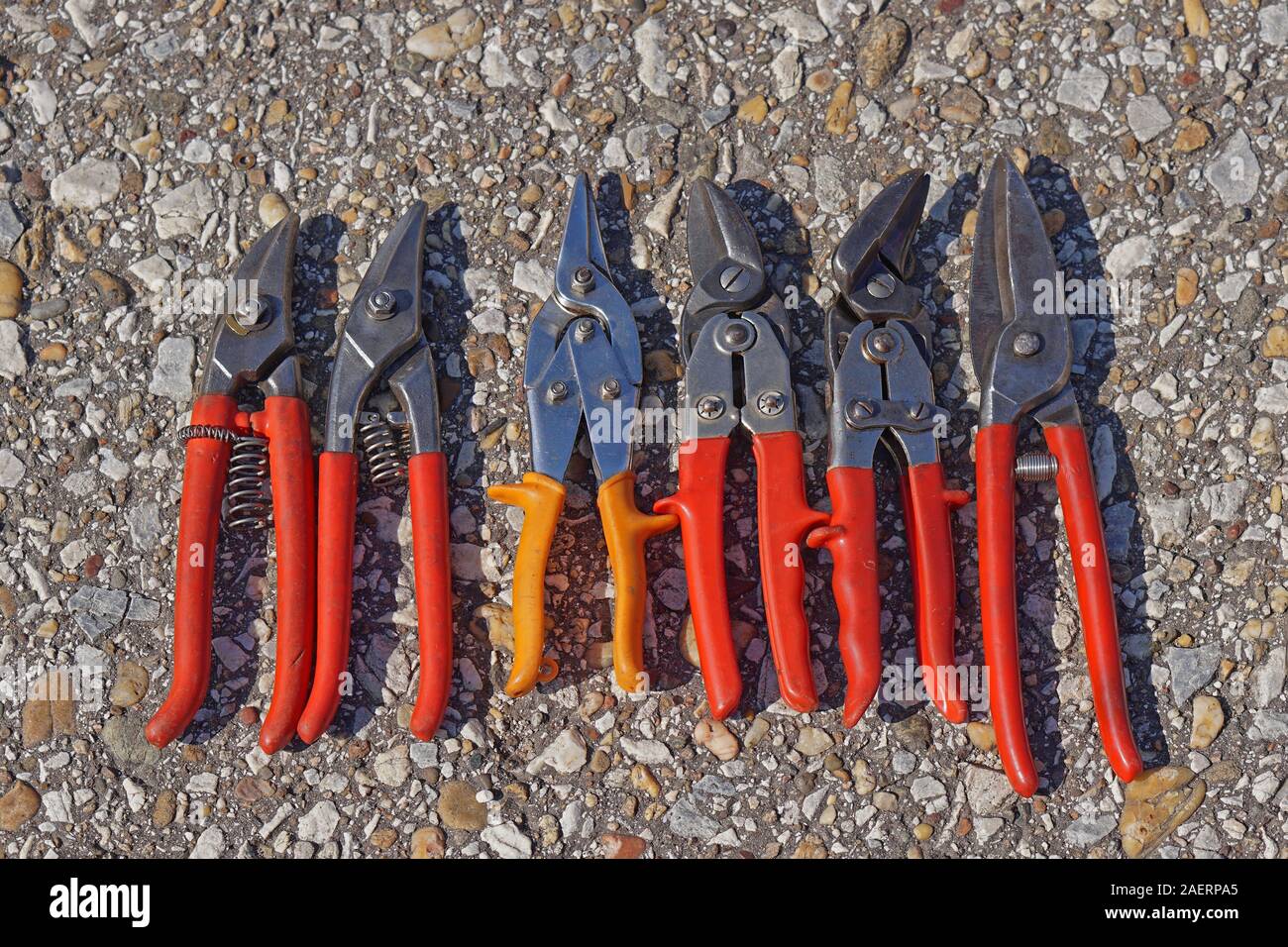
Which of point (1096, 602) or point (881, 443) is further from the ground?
point (881, 443)

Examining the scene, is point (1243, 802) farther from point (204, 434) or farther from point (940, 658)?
point (204, 434)

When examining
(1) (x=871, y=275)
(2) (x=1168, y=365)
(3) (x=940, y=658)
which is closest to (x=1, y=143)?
(1) (x=871, y=275)

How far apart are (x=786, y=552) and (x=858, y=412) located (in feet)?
1.65

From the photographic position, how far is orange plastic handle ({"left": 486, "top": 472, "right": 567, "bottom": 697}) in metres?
3.39

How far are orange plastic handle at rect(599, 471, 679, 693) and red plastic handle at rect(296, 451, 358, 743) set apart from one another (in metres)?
0.80

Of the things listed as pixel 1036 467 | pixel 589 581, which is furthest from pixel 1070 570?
pixel 589 581

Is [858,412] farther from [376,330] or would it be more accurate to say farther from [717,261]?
[376,330]

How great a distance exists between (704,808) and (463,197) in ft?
7.58

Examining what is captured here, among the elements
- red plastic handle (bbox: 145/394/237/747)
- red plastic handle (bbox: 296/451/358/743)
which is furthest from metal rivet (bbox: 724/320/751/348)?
red plastic handle (bbox: 145/394/237/747)

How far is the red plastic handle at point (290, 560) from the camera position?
3.42 metres

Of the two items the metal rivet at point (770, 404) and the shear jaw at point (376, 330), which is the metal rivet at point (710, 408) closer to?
the metal rivet at point (770, 404)

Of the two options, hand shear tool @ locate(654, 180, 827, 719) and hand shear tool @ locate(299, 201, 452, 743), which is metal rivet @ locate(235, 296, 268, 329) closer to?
hand shear tool @ locate(299, 201, 452, 743)

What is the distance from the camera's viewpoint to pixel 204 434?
139 inches

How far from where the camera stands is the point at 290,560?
3.47 m
